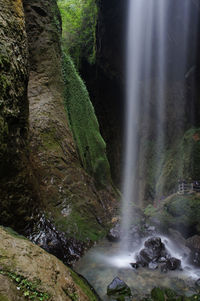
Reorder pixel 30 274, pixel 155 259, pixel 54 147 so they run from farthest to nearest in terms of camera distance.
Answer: pixel 54 147, pixel 155 259, pixel 30 274

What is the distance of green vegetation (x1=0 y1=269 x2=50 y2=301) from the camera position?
1.70 meters

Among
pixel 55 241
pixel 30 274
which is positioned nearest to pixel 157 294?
pixel 55 241

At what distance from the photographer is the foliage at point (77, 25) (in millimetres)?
13078

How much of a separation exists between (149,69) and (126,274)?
1773cm

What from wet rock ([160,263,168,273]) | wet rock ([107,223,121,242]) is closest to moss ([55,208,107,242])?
wet rock ([107,223,121,242])

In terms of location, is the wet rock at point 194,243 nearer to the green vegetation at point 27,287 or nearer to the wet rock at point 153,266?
the wet rock at point 153,266

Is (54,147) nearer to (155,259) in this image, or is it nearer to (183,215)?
(155,259)

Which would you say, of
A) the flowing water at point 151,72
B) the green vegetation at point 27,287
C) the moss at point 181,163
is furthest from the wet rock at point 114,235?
the moss at point 181,163

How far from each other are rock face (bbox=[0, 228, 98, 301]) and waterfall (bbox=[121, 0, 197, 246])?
508 inches

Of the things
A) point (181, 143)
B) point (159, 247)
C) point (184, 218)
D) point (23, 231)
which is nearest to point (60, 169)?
point (23, 231)

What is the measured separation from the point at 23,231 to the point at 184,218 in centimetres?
751

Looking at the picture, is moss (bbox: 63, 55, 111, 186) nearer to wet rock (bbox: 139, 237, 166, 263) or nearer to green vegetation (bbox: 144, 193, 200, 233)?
green vegetation (bbox: 144, 193, 200, 233)

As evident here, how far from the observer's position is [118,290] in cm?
337

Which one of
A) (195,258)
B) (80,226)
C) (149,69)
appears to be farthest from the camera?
(149,69)
